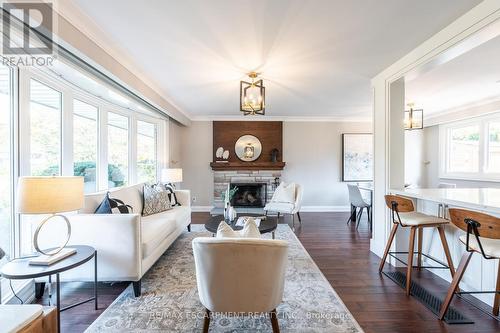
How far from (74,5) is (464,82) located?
16.4ft

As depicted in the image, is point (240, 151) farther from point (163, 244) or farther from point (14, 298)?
point (14, 298)

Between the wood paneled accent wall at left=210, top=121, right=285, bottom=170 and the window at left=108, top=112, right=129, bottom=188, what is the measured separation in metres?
2.15

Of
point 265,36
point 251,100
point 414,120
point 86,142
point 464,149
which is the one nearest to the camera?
point 265,36

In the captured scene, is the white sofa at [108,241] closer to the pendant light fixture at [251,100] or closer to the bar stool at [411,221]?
the pendant light fixture at [251,100]

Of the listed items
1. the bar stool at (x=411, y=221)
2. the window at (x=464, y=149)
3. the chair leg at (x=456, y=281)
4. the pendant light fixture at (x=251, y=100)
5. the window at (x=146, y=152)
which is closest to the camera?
the chair leg at (x=456, y=281)

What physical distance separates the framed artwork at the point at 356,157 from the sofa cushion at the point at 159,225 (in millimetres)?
4135

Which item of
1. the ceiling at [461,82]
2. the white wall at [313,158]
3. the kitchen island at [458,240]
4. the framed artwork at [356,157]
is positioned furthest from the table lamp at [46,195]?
the framed artwork at [356,157]

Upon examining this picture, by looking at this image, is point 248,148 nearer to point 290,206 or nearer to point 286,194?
point 286,194

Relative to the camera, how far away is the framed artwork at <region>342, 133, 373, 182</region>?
5988mm

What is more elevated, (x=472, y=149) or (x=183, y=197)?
(x=472, y=149)

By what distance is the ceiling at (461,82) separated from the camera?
2727 mm

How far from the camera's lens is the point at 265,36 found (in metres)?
2.20

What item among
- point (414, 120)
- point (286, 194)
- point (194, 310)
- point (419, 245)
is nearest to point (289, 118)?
point (286, 194)

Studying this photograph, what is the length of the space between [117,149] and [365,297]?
13.4 ft
